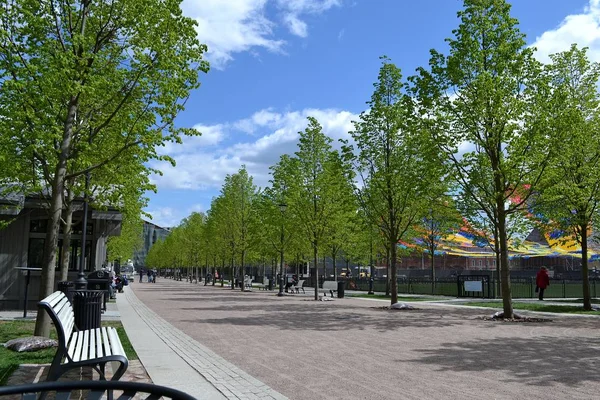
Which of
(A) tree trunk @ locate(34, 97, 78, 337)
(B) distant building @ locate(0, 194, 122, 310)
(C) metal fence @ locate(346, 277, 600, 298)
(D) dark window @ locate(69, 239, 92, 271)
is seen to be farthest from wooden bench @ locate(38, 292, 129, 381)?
(C) metal fence @ locate(346, 277, 600, 298)

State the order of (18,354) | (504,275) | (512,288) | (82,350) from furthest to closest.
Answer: (512,288), (504,275), (18,354), (82,350)

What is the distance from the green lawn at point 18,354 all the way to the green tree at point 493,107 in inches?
499

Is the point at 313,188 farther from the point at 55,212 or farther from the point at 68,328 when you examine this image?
the point at 68,328

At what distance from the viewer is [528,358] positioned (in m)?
9.88

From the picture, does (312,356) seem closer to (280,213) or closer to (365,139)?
(365,139)

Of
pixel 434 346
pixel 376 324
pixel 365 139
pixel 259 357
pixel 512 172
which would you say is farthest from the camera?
pixel 365 139

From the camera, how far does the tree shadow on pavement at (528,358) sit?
819 centimetres

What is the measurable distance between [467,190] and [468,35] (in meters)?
5.49

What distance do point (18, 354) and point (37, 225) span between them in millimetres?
11136

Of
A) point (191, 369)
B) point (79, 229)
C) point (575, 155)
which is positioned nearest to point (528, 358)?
point (191, 369)

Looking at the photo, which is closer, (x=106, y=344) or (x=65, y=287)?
(x=106, y=344)

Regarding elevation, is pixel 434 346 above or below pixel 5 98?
below

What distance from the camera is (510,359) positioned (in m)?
9.72

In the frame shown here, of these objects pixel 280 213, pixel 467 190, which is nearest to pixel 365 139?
pixel 467 190
